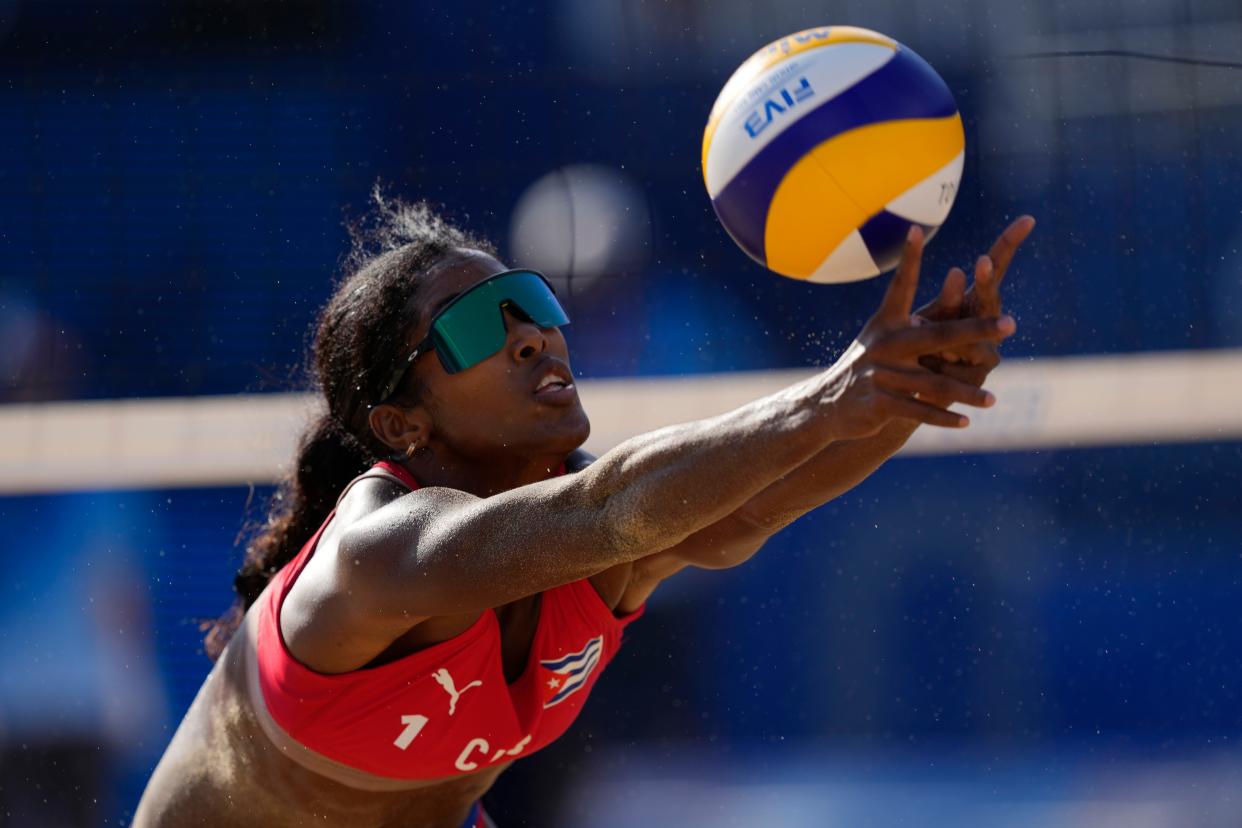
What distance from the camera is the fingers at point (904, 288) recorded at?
1.78m

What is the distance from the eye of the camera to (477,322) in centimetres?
265

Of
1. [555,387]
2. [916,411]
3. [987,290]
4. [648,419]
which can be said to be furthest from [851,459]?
[648,419]

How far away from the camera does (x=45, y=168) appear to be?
5.39m

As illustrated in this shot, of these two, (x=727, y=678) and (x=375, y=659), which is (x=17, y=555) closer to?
(x=727, y=678)

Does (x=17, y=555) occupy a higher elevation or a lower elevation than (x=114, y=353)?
lower

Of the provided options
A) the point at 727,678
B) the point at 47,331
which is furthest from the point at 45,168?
the point at 727,678

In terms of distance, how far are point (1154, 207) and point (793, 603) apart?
191cm

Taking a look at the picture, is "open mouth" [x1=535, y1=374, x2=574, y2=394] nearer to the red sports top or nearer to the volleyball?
the red sports top

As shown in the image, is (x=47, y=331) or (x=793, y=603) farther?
(x=47, y=331)

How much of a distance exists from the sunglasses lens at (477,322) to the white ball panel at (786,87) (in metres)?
0.48

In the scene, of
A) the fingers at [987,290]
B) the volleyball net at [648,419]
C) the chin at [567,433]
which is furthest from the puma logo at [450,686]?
the volleyball net at [648,419]

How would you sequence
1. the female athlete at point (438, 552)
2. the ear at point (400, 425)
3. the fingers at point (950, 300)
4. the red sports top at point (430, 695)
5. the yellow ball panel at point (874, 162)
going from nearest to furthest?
the fingers at point (950, 300) < the female athlete at point (438, 552) < the yellow ball panel at point (874, 162) < the red sports top at point (430, 695) < the ear at point (400, 425)

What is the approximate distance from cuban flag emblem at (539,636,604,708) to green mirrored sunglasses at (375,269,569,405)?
55cm

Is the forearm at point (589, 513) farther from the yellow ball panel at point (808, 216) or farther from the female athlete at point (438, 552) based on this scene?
the yellow ball panel at point (808, 216)
